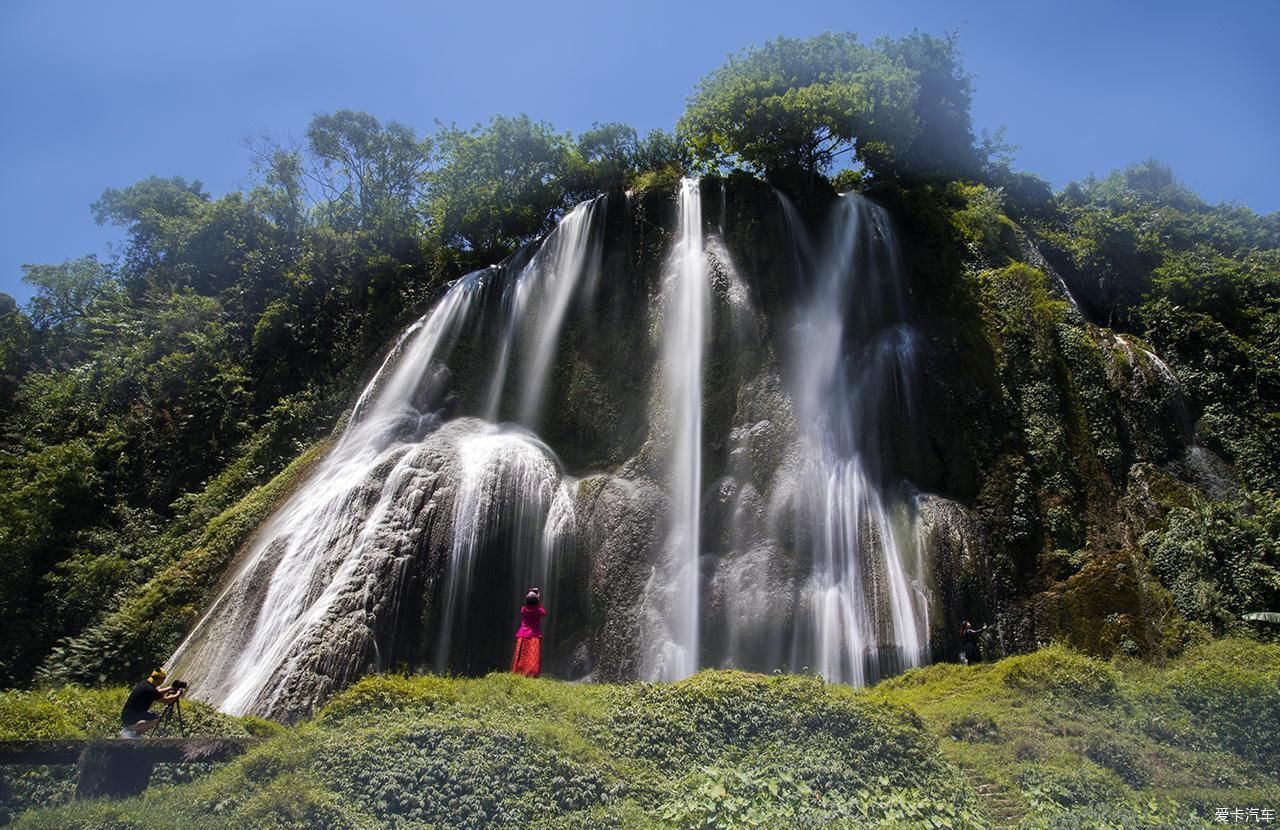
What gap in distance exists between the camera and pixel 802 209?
22438 mm

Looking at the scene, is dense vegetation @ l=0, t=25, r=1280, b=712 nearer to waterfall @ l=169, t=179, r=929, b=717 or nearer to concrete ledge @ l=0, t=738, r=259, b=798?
waterfall @ l=169, t=179, r=929, b=717

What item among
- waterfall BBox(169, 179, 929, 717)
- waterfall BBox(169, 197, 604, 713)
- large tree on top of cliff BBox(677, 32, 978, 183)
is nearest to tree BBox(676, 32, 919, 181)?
large tree on top of cliff BBox(677, 32, 978, 183)

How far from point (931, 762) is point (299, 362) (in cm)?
2233

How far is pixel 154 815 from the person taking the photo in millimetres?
6898

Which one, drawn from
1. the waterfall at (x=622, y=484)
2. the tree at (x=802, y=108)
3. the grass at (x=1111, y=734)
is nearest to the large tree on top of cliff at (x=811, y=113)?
the tree at (x=802, y=108)

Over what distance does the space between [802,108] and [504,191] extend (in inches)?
365

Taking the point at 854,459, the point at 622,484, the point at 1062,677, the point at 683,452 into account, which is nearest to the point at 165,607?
the point at 622,484

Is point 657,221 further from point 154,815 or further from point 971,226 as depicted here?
point 154,815

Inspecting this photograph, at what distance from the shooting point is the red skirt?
41.6 ft

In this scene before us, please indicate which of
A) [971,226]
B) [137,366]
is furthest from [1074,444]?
[137,366]

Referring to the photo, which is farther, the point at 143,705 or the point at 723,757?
the point at 143,705

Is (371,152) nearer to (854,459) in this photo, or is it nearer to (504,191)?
(504,191)

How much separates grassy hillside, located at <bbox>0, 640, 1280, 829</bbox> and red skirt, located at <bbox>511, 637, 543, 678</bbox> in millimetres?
1686

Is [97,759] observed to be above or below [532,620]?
below
